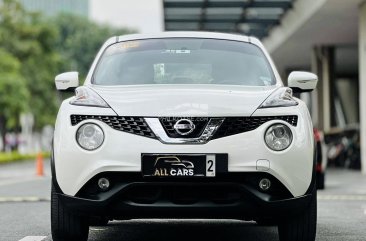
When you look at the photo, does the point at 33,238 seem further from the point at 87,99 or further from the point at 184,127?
the point at 184,127

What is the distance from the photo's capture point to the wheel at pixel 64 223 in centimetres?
563

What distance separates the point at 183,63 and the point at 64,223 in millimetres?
1726

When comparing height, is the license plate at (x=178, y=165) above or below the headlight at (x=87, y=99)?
below

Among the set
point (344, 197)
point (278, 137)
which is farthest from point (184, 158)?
point (344, 197)

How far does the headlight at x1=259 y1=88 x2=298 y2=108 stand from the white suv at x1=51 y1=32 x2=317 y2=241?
0.01 metres

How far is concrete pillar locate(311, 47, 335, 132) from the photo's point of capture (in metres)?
30.8

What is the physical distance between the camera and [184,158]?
5.22 metres

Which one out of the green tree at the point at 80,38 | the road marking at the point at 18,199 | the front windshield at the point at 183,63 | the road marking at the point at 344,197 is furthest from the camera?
the green tree at the point at 80,38

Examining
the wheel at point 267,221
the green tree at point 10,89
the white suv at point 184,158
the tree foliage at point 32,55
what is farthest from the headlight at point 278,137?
the tree foliage at point 32,55

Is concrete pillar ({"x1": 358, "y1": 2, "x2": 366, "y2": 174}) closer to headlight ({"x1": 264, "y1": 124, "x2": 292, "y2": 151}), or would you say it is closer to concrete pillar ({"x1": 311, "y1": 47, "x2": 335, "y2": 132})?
concrete pillar ({"x1": 311, "y1": 47, "x2": 335, "y2": 132})

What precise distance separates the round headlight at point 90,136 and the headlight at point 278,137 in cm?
Result: 106

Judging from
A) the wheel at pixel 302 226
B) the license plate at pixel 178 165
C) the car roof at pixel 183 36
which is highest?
the car roof at pixel 183 36

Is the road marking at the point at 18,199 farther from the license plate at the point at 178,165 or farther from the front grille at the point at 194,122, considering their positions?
the license plate at the point at 178,165

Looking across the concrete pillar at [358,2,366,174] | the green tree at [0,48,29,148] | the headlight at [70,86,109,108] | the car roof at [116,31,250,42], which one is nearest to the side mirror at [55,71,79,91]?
the headlight at [70,86,109,108]
